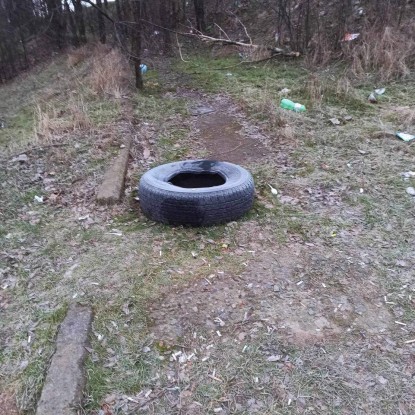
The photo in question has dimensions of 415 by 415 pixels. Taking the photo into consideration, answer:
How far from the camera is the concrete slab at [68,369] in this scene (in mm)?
1881

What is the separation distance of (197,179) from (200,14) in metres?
9.66

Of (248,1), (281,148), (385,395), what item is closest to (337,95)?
(281,148)

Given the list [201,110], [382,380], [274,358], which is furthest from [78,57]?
[382,380]

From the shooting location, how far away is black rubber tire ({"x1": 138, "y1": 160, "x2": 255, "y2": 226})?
311 centimetres

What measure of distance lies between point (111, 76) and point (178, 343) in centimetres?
567

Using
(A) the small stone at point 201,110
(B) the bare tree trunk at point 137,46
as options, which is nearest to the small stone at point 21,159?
(A) the small stone at point 201,110

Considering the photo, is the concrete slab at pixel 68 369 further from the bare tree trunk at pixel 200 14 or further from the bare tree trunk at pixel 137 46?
the bare tree trunk at pixel 200 14

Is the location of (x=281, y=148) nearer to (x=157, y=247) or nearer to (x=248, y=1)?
(x=157, y=247)

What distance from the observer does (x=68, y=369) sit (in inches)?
80.1

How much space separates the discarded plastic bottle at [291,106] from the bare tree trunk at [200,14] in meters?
7.23

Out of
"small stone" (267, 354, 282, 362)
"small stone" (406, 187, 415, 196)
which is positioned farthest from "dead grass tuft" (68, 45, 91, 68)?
"small stone" (267, 354, 282, 362)

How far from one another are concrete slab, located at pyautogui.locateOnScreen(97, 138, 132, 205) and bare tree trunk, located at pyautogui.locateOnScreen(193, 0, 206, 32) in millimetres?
8888

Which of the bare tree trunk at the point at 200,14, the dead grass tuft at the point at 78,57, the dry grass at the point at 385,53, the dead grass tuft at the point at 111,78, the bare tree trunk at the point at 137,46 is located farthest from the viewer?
the bare tree trunk at the point at 200,14

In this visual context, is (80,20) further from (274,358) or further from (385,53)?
→ (274,358)
